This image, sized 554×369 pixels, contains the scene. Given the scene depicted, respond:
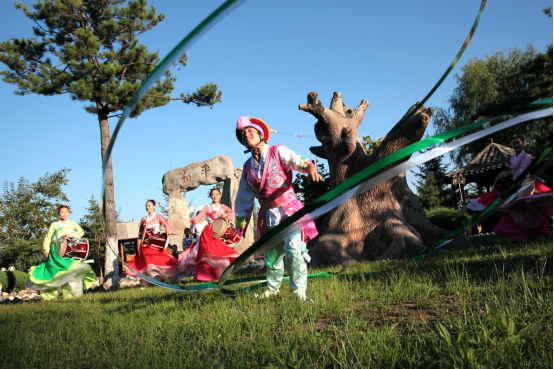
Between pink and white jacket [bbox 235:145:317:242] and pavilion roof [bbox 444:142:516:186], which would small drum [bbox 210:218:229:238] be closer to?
pink and white jacket [bbox 235:145:317:242]

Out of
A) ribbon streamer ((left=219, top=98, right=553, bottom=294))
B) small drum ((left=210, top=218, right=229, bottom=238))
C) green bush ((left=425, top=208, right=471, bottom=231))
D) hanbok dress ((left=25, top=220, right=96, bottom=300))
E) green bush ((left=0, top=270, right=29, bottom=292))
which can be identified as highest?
ribbon streamer ((left=219, top=98, right=553, bottom=294))

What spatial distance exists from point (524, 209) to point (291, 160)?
175 inches

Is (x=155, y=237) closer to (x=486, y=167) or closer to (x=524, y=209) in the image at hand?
(x=524, y=209)

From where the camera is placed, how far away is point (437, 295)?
2545mm

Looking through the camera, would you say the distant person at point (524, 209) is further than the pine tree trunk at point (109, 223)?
No

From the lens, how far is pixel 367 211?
7.50 metres

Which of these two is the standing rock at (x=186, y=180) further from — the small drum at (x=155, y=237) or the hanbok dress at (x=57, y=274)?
the hanbok dress at (x=57, y=274)

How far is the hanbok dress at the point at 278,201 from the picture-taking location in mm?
3266

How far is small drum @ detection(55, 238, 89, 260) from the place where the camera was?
6.79 meters

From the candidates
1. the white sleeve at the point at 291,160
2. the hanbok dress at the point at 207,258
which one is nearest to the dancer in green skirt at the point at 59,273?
the hanbok dress at the point at 207,258

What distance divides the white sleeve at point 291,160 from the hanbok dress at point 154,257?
4.55 m

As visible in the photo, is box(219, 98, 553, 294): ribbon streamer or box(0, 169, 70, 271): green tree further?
box(0, 169, 70, 271): green tree

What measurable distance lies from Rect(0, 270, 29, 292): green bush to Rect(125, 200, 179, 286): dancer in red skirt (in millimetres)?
5204

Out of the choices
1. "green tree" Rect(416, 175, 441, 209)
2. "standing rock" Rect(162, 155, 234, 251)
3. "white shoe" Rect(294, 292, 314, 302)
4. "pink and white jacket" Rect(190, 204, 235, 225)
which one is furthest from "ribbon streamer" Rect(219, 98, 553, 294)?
"green tree" Rect(416, 175, 441, 209)
